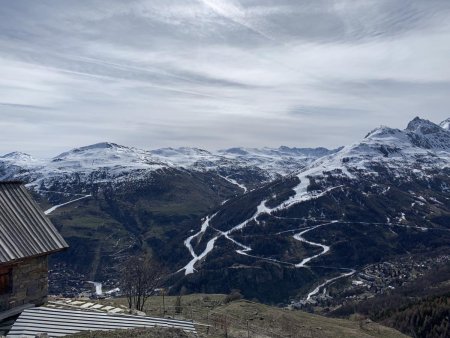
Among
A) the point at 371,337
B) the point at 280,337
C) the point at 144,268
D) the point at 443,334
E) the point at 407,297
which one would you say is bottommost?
the point at 407,297

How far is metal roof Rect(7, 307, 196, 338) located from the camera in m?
24.0

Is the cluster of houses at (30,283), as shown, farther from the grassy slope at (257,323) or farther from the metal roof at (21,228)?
the grassy slope at (257,323)

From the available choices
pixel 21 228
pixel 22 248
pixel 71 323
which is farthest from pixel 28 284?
pixel 71 323

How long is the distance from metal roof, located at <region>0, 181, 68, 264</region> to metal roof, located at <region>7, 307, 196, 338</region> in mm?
4453

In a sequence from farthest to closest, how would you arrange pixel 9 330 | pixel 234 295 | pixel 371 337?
pixel 234 295
pixel 371 337
pixel 9 330

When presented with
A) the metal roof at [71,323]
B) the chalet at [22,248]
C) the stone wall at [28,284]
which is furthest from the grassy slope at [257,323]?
the chalet at [22,248]

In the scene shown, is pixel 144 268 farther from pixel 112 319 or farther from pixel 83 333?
pixel 83 333

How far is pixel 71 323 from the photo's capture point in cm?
2550

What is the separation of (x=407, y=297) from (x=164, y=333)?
19579cm

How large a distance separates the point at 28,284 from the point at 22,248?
2.72m

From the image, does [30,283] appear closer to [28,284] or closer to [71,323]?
[28,284]

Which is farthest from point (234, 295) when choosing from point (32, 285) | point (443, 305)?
point (443, 305)

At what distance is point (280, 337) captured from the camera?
4162 centimetres

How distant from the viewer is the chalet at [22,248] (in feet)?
96.0
